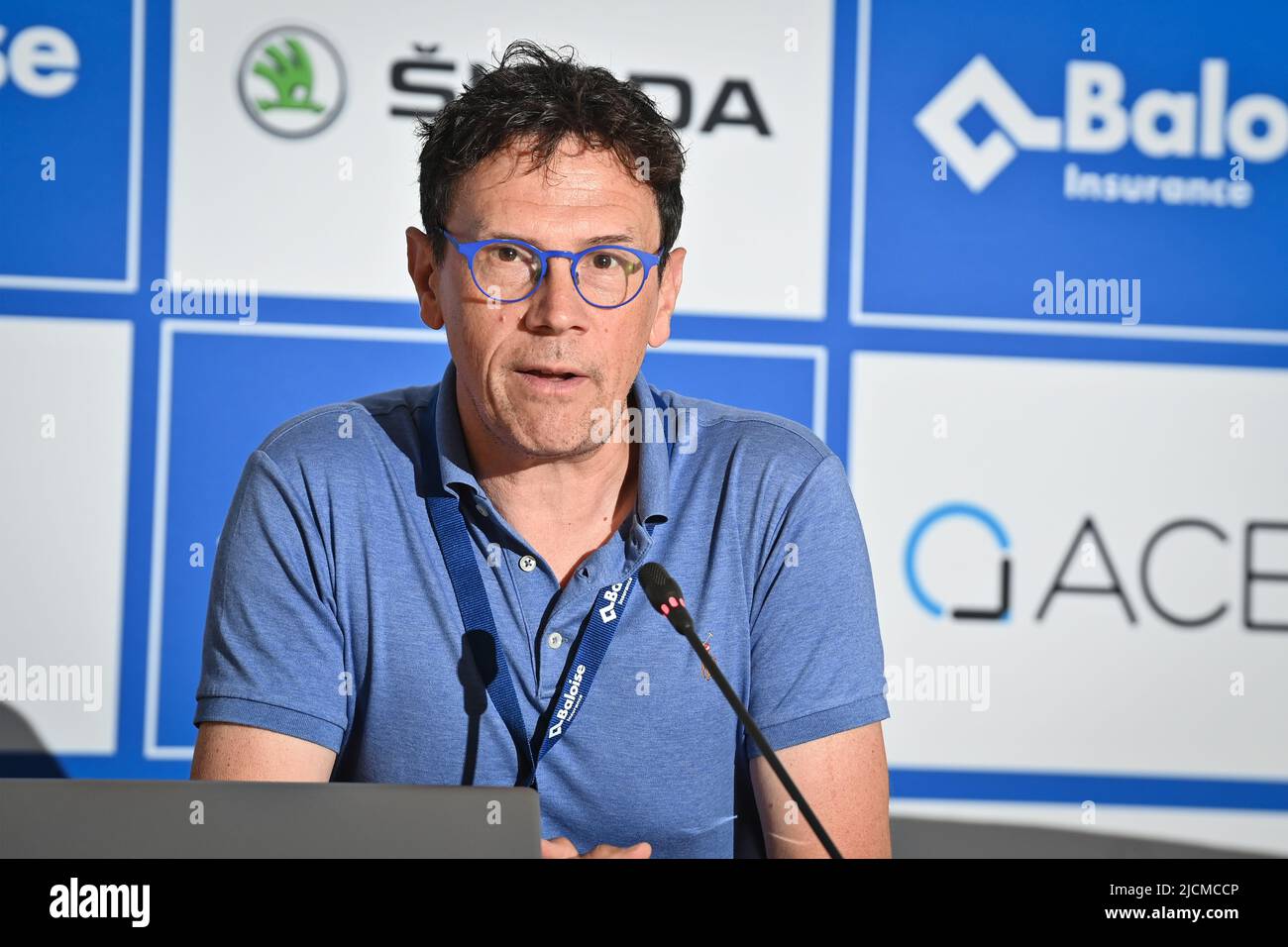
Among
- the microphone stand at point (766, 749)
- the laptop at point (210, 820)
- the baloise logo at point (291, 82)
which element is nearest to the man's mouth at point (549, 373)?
the microphone stand at point (766, 749)

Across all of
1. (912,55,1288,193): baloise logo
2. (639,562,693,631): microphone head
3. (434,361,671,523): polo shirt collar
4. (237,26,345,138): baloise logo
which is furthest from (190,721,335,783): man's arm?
(912,55,1288,193): baloise logo

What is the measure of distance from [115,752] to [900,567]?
66.3 inches

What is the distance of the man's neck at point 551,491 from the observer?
1.54 metres

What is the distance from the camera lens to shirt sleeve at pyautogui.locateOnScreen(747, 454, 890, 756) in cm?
147

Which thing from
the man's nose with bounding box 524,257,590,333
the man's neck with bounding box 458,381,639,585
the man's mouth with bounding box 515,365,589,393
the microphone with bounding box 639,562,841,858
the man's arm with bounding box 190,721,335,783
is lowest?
the man's arm with bounding box 190,721,335,783

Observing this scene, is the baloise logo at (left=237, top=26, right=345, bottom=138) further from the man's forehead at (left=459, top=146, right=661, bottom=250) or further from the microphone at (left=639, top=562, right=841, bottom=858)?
the microphone at (left=639, top=562, right=841, bottom=858)

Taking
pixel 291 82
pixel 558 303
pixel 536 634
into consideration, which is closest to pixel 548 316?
pixel 558 303

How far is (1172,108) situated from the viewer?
9.29 ft

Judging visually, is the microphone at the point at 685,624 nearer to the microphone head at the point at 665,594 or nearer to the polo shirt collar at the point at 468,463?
the microphone head at the point at 665,594

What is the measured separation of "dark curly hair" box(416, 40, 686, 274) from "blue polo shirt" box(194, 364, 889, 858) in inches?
10.7

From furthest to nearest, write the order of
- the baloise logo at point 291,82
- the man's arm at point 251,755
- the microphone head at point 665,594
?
the baloise logo at point 291,82, the man's arm at point 251,755, the microphone head at point 665,594

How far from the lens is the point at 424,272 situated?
1.64 metres
